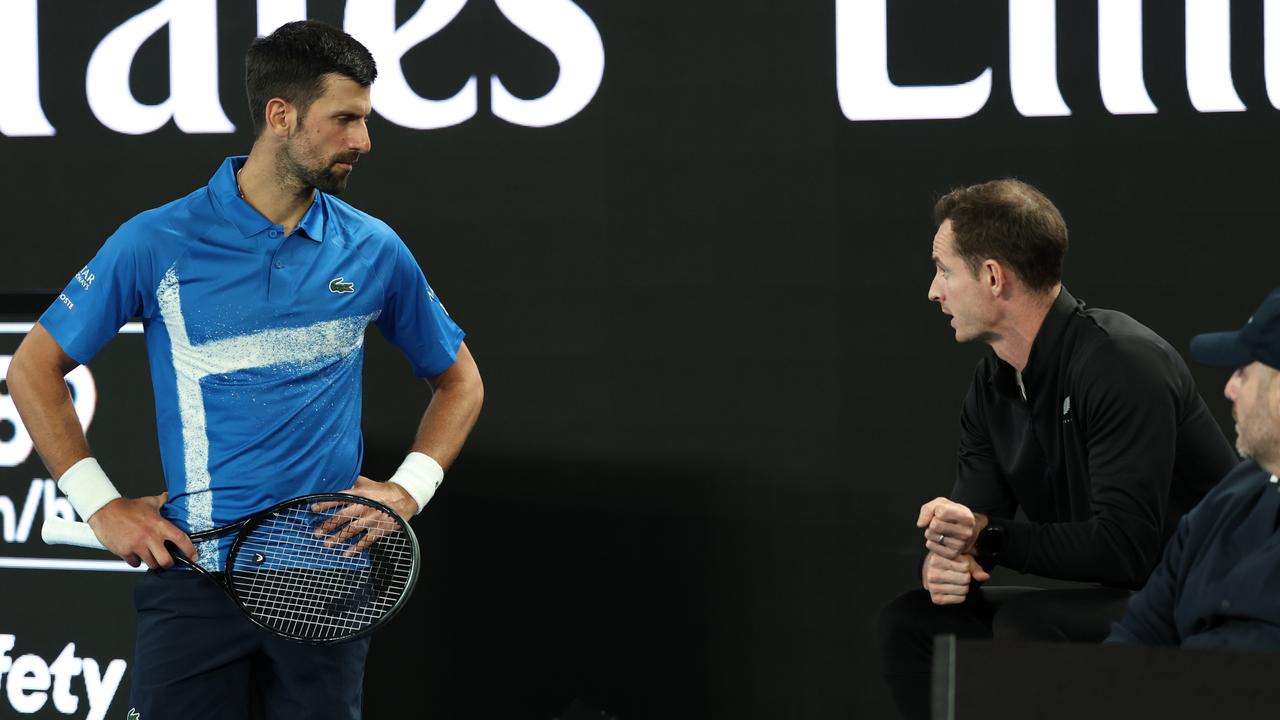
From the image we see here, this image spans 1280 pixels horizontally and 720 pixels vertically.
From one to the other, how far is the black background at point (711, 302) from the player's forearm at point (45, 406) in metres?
0.98

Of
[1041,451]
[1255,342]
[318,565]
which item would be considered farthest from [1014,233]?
[318,565]

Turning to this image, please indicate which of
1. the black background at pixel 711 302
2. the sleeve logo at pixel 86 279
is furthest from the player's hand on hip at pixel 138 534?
the black background at pixel 711 302

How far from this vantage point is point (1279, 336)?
1776 mm

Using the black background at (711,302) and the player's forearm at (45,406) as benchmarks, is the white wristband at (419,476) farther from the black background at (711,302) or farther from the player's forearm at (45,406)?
the black background at (711,302)

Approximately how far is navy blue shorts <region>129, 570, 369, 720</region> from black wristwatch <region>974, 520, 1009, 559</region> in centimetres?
106

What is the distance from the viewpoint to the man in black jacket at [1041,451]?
2.23m

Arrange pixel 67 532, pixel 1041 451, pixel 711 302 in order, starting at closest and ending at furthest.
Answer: pixel 67 532
pixel 1041 451
pixel 711 302

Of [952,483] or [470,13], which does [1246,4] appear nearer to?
[952,483]

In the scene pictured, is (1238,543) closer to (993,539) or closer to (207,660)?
(993,539)

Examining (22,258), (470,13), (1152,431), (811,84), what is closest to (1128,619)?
(1152,431)

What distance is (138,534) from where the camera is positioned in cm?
202

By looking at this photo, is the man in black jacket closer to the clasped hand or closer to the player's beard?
the clasped hand

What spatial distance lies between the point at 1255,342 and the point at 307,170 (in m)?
1.40

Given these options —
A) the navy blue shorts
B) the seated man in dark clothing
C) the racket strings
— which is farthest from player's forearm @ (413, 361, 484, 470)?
the seated man in dark clothing
